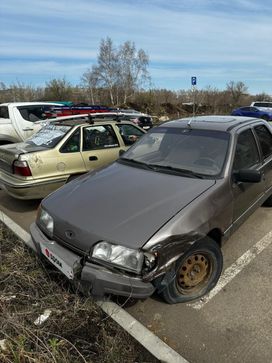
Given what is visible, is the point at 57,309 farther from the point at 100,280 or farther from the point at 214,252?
the point at 214,252

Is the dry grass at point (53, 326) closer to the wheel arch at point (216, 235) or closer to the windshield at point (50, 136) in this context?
the wheel arch at point (216, 235)

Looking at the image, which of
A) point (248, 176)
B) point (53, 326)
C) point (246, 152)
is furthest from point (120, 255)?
point (246, 152)

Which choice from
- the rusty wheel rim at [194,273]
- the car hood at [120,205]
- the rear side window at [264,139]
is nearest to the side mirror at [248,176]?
the car hood at [120,205]

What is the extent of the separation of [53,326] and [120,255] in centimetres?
82

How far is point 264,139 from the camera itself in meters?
4.46

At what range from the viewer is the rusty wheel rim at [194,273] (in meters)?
2.86

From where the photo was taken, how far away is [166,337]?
257cm

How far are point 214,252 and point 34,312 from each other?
1734 mm

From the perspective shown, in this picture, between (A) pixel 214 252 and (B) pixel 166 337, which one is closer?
(B) pixel 166 337

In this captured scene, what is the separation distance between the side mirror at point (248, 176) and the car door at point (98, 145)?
2.90 m

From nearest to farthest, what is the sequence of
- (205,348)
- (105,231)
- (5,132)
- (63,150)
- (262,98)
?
(205,348)
(105,231)
(63,150)
(5,132)
(262,98)

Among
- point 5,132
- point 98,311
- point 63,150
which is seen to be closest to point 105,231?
point 98,311

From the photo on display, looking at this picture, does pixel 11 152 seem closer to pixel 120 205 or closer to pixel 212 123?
pixel 120 205

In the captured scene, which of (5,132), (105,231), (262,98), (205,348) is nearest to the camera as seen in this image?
(205,348)
